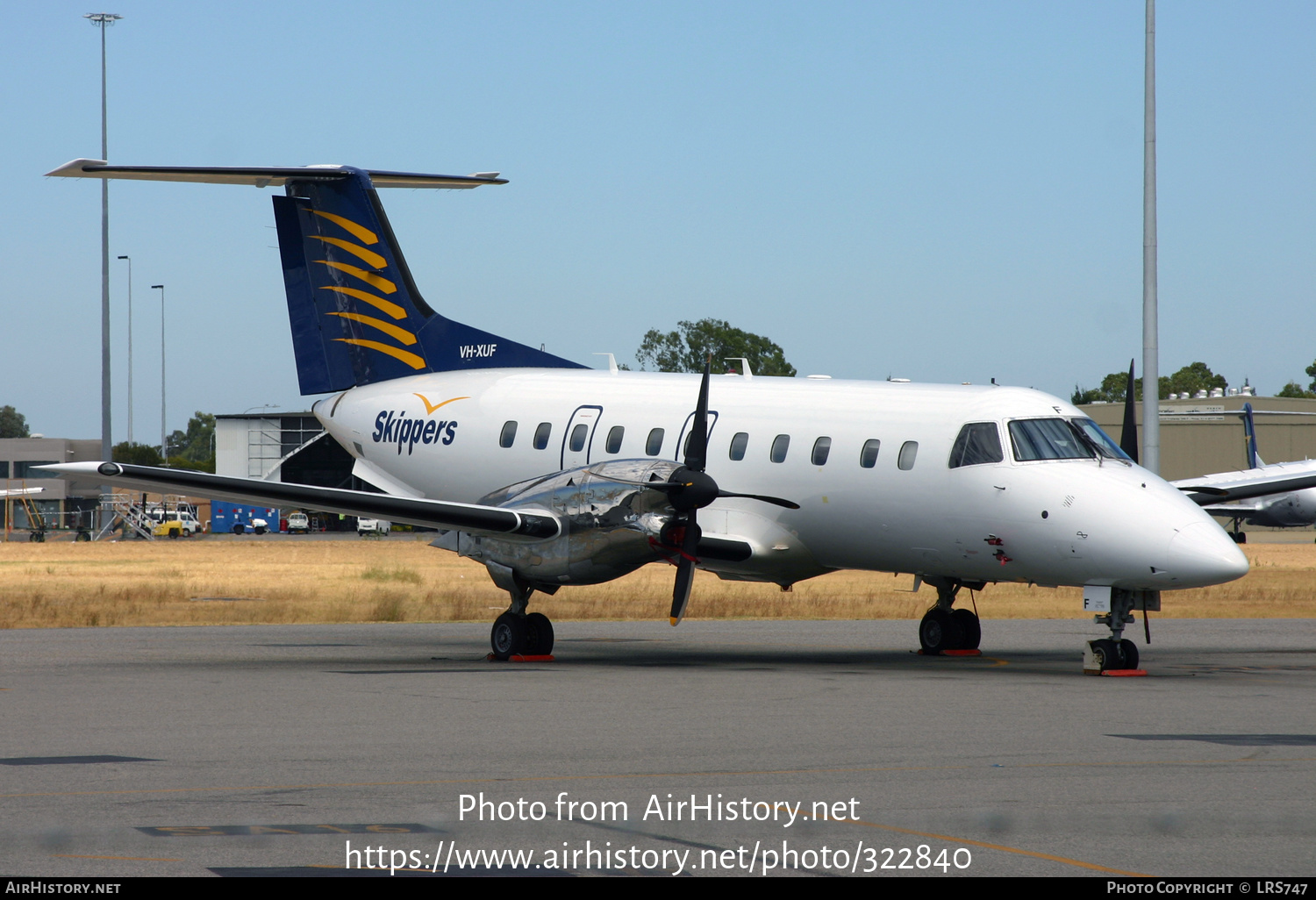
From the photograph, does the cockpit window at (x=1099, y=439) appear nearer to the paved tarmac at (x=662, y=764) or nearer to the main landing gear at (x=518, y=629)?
the paved tarmac at (x=662, y=764)

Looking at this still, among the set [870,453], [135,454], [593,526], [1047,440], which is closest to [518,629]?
[593,526]

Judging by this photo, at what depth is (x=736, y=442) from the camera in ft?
63.3

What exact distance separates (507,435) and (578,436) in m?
1.33

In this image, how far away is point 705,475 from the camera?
17.3 metres

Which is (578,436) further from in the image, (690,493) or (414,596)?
(414,596)

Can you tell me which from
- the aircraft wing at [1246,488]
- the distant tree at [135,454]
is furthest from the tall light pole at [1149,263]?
the distant tree at [135,454]

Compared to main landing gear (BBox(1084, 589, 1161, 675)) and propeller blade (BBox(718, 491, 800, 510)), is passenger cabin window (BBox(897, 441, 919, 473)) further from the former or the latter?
main landing gear (BBox(1084, 589, 1161, 675))

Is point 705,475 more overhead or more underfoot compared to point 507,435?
more underfoot

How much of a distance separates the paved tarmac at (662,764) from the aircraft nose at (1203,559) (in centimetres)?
116

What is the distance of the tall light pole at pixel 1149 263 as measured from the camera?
84.1ft

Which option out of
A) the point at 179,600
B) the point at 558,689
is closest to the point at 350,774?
the point at 558,689

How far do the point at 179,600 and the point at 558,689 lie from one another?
20932 mm

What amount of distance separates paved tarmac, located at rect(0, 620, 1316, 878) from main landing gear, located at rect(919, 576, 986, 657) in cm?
92

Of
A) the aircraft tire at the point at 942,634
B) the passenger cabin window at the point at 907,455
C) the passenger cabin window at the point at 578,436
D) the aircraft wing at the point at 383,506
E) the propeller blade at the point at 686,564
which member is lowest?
the aircraft tire at the point at 942,634
